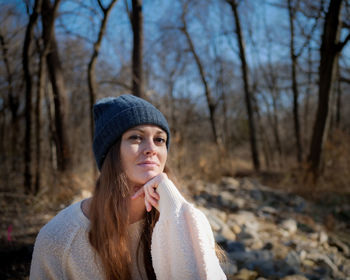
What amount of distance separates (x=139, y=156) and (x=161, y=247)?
0.58 meters

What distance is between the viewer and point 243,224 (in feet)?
15.9

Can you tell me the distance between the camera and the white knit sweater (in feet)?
4.29

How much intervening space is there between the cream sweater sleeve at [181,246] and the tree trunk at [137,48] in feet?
12.9

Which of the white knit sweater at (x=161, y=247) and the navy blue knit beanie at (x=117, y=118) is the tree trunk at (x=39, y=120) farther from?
the white knit sweater at (x=161, y=247)

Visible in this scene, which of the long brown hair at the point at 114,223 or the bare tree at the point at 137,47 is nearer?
the long brown hair at the point at 114,223

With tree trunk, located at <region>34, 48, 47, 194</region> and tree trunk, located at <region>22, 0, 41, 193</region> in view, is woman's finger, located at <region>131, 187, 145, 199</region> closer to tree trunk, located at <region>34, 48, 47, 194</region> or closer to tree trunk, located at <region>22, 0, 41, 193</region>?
tree trunk, located at <region>34, 48, 47, 194</region>

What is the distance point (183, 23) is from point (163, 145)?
12.1 metres

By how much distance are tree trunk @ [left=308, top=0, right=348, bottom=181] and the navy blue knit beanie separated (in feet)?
23.4

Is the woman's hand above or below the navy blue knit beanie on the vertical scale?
below

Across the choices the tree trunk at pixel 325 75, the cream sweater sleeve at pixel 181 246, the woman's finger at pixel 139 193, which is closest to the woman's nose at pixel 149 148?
the woman's finger at pixel 139 193

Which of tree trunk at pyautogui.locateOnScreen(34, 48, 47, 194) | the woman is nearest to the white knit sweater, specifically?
the woman

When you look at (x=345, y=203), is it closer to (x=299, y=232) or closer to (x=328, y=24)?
(x=299, y=232)

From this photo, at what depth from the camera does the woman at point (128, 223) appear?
136 centimetres

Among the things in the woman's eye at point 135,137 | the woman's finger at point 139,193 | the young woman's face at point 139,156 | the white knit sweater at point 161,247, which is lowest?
the white knit sweater at point 161,247
